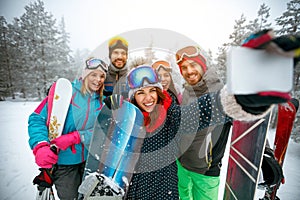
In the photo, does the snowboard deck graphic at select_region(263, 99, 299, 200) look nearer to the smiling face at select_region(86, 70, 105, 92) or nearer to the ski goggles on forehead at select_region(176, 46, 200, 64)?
the ski goggles on forehead at select_region(176, 46, 200, 64)

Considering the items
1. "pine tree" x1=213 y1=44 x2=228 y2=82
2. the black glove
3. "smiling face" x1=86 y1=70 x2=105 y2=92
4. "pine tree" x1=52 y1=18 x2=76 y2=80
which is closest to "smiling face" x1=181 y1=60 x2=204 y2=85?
"smiling face" x1=86 y1=70 x2=105 y2=92

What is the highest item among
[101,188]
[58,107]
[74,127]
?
[58,107]

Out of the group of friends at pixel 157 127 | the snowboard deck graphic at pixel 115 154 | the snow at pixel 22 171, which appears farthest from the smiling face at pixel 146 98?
the snow at pixel 22 171

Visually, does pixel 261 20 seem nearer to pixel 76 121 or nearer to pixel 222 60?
pixel 222 60

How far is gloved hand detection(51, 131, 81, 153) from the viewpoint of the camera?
1809 mm

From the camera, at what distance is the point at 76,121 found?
1.95m

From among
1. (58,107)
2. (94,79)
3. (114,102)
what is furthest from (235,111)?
(58,107)

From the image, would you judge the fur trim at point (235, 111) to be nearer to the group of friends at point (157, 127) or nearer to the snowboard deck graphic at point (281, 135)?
the group of friends at point (157, 127)

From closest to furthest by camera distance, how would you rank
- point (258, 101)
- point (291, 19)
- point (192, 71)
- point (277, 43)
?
point (277, 43)
point (258, 101)
point (192, 71)
point (291, 19)

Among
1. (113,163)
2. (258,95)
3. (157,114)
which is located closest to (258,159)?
(157,114)

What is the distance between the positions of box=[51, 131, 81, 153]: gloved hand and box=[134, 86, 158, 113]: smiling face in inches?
36.7

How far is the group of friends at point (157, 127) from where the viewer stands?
139 centimetres

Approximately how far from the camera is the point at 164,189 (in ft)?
4.97

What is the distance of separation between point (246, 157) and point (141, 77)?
5.05 feet
